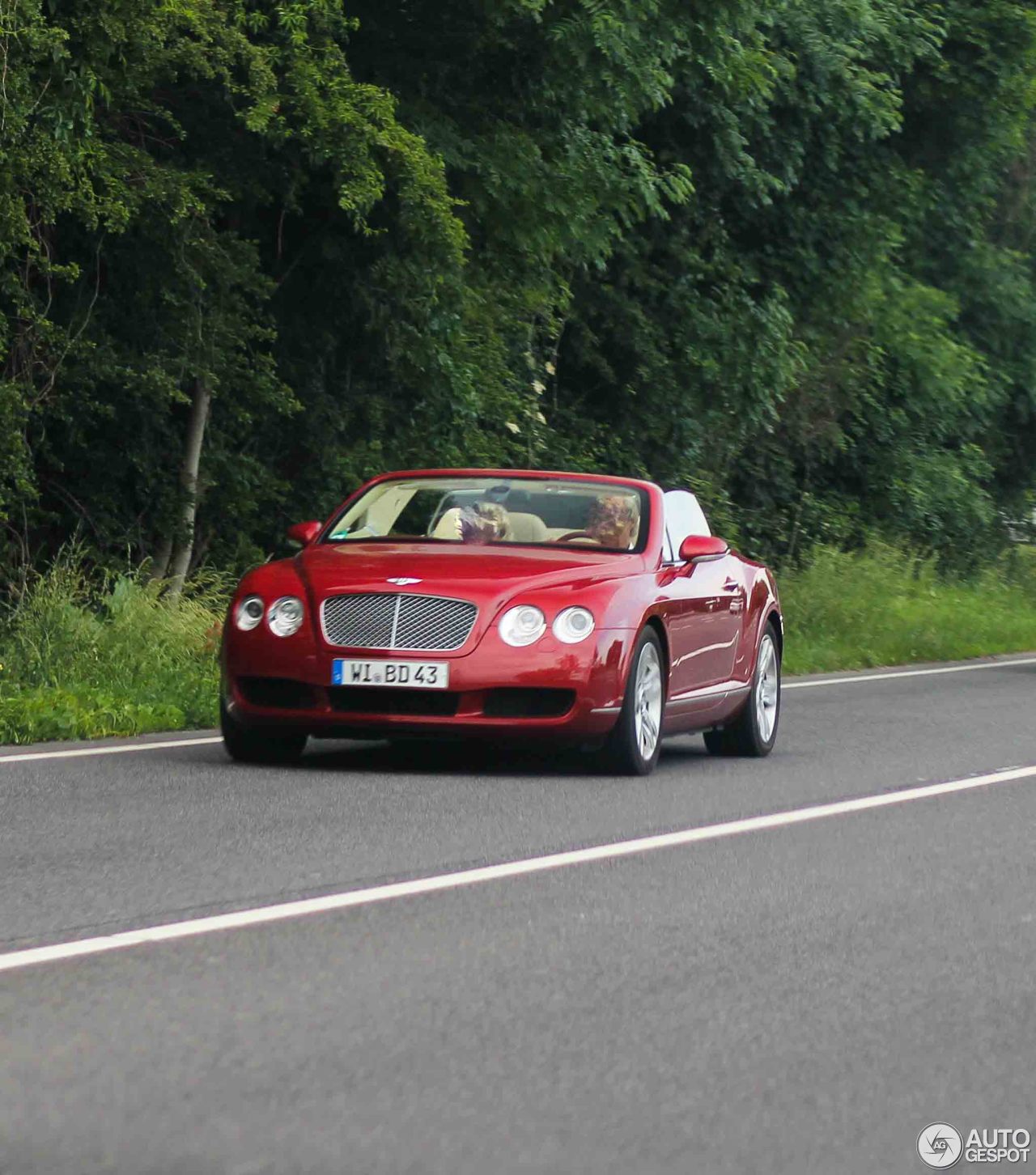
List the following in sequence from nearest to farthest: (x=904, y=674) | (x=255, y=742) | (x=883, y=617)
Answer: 1. (x=255, y=742)
2. (x=904, y=674)
3. (x=883, y=617)

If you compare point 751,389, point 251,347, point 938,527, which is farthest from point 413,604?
point 938,527

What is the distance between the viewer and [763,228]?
2886 centimetres

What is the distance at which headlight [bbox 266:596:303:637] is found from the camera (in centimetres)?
1162

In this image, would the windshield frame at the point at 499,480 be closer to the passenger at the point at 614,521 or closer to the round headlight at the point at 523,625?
the passenger at the point at 614,521

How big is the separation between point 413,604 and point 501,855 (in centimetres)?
293

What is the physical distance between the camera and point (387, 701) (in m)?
11.5

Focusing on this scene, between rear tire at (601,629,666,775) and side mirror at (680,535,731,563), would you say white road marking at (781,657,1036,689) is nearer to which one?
side mirror at (680,535,731,563)

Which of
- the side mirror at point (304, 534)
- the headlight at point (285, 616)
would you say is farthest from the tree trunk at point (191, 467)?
the headlight at point (285, 616)

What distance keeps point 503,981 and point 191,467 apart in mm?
14426

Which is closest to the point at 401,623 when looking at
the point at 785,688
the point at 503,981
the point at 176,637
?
the point at 503,981

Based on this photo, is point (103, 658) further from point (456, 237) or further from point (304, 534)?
point (456, 237)

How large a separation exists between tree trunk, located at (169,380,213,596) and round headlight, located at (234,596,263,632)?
8.30 m

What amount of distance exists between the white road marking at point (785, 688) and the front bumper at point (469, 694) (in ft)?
0.52

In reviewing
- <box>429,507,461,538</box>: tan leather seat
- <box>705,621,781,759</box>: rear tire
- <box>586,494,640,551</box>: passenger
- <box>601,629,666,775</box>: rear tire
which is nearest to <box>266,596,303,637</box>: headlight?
<box>429,507,461,538</box>: tan leather seat
